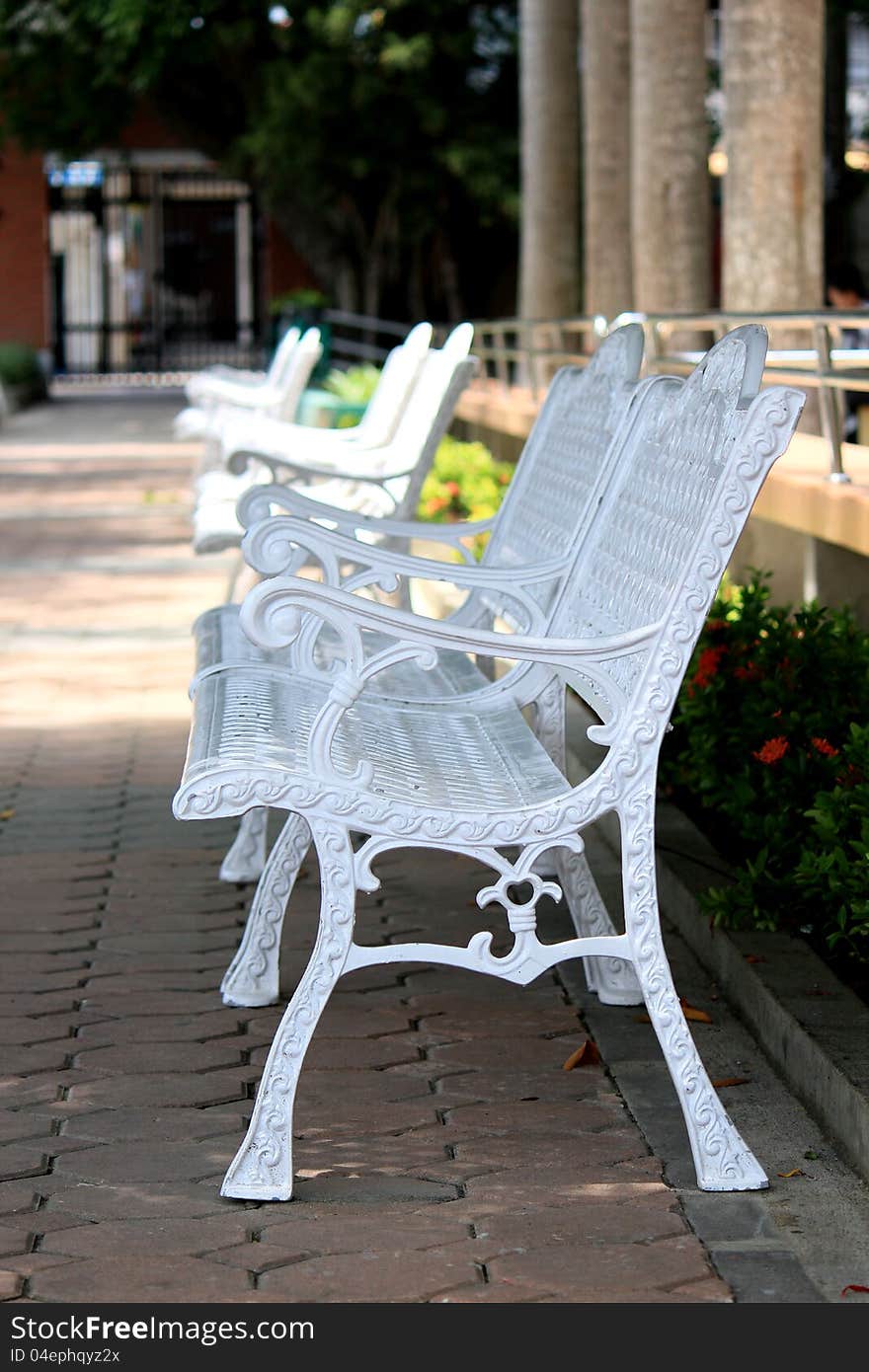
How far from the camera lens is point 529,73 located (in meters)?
18.3

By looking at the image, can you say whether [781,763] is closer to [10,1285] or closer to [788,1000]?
[788,1000]

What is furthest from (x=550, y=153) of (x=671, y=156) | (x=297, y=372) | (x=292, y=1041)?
(x=292, y=1041)

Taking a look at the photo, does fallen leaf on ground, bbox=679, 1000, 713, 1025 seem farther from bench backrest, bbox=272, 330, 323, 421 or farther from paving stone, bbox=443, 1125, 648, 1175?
bench backrest, bbox=272, 330, 323, 421

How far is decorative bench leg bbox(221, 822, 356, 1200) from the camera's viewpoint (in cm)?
334

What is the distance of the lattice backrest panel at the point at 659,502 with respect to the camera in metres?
3.47

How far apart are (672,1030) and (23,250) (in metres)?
35.7

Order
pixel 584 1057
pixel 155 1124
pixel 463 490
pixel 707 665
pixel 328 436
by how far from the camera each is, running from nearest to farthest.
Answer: pixel 155 1124 → pixel 584 1057 → pixel 707 665 → pixel 328 436 → pixel 463 490

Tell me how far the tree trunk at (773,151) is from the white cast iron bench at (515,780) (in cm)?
690

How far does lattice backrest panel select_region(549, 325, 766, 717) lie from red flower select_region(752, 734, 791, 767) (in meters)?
0.59

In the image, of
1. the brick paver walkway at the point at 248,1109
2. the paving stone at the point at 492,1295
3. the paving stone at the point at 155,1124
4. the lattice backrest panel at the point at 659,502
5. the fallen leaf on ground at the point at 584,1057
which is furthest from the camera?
the fallen leaf on ground at the point at 584,1057

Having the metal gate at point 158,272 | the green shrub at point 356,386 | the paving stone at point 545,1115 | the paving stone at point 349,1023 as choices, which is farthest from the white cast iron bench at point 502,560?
the metal gate at point 158,272

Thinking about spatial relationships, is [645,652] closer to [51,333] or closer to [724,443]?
[724,443]

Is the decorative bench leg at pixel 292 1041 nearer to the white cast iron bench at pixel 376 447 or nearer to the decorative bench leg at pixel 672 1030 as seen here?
the decorative bench leg at pixel 672 1030

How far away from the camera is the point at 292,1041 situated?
11.0 ft
